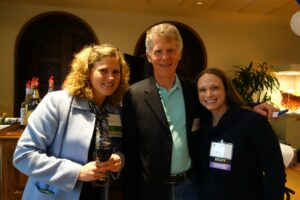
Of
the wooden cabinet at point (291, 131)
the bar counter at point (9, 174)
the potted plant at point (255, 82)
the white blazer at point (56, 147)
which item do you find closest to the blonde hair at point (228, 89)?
the white blazer at point (56, 147)

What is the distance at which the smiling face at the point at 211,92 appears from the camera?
1536 millimetres

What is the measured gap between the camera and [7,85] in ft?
16.2

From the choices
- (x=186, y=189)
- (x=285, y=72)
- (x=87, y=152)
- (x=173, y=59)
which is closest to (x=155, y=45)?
(x=173, y=59)

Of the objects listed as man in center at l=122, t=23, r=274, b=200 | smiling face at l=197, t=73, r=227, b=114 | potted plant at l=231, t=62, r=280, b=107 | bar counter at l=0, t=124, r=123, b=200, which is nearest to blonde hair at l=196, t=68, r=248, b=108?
smiling face at l=197, t=73, r=227, b=114

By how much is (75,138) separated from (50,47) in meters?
4.56

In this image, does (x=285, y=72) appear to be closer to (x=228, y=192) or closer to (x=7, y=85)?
(x=228, y=192)

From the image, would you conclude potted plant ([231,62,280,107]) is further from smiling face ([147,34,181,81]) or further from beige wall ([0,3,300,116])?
smiling face ([147,34,181,81])

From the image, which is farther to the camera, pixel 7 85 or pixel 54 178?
pixel 7 85

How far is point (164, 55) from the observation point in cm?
158

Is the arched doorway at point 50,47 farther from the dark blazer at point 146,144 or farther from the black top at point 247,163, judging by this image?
the black top at point 247,163

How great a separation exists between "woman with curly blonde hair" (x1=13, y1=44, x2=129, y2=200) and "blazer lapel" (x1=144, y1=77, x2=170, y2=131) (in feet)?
→ 0.68

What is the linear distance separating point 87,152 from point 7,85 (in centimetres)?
433

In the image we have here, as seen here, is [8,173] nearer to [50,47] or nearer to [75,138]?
[75,138]

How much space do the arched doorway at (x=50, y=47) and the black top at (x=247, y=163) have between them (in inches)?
165
